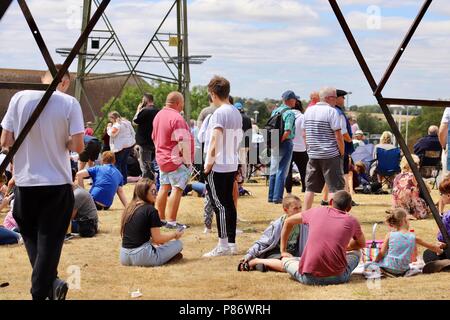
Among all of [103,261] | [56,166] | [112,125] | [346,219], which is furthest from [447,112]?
[112,125]

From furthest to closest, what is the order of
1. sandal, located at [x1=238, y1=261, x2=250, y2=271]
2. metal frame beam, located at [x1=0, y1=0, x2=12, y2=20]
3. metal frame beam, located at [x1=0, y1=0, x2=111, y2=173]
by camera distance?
sandal, located at [x1=238, y1=261, x2=250, y2=271]
metal frame beam, located at [x1=0, y1=0, x2=111, y2=173]
metal frame beam, located at [x1=0, y1=0, x2=12, y2=20]

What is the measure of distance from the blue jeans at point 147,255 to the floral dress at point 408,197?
4419mm

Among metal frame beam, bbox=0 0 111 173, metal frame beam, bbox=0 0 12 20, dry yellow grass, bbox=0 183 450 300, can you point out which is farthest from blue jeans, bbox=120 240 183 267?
metal frame beam, bbox=0 0 12 20

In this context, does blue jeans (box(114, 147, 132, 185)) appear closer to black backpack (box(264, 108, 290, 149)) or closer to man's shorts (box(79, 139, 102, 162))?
man's shorts (box(79, 139, 102, 162))

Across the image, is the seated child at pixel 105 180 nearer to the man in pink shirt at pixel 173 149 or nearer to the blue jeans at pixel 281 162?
the man in pink shirt at pixel 173 149

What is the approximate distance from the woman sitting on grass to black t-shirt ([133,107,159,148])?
5.38 m

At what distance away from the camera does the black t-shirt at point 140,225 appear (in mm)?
8055

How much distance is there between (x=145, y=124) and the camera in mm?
13602

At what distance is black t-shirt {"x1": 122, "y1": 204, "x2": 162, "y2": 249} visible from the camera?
8.05 m

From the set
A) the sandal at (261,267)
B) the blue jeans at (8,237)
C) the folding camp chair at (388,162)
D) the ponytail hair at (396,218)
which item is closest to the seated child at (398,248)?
the ponytail hair at (396,218)

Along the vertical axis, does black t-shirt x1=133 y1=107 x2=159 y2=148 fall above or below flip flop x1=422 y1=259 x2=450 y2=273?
above

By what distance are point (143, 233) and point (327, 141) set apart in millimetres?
3106

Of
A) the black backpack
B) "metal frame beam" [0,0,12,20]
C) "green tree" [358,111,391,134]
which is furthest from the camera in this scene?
"green tree" [358,111,391,134]
